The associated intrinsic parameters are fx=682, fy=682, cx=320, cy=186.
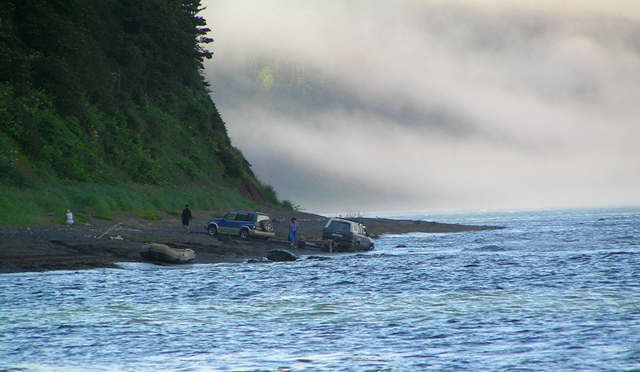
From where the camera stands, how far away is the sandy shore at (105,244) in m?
24.4

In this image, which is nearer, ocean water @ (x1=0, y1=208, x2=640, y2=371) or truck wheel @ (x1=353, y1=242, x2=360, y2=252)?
ocean water @ (x1=0, y1=208, x2=640, y2=371)

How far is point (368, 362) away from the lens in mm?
11086

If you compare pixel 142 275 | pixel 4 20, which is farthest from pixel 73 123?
pixel 142 275

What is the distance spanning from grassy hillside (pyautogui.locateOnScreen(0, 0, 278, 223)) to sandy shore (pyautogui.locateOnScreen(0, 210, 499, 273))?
2634mm

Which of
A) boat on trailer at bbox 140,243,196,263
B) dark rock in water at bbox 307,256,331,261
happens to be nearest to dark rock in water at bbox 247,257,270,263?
dark rock in water at bbox 307,256,331,261

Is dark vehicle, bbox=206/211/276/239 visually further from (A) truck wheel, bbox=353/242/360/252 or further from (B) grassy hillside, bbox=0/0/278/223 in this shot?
(B) grassy hillside, bbox=0/0/278/223

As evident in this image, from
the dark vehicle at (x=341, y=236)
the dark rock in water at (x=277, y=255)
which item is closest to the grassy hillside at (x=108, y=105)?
the dark rock in water at (x=277, y=255)

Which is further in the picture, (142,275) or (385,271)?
(385,271)

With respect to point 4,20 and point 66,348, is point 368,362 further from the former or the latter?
point 4,20

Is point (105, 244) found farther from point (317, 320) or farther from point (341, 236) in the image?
point (317, 320)

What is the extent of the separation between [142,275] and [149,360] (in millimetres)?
13345

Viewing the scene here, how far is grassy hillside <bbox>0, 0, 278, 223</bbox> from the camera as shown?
138 ft

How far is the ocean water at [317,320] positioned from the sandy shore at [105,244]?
1415 mm

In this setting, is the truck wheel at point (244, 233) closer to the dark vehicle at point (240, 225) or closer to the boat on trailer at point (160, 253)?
the dark vehicle at point (240, 225)
